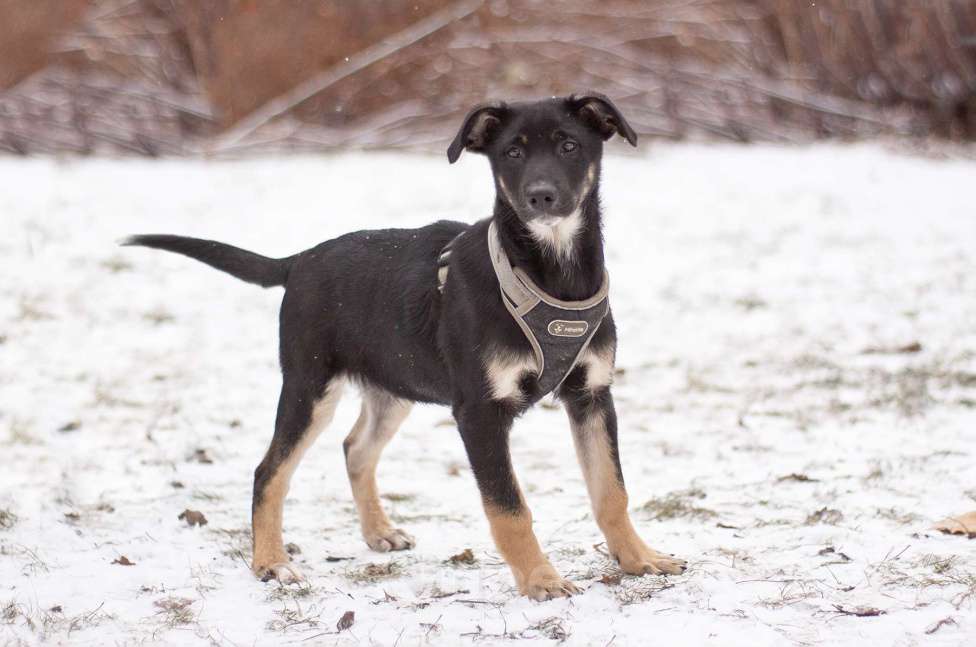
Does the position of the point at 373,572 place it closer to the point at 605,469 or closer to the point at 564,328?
the point at 605,469

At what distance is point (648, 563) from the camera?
422 cm

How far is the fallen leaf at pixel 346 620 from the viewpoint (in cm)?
377

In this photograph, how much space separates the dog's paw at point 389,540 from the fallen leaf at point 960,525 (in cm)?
215

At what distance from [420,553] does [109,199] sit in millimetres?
7744

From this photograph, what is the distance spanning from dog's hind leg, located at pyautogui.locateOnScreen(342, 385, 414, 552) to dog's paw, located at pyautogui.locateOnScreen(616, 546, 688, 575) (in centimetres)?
105

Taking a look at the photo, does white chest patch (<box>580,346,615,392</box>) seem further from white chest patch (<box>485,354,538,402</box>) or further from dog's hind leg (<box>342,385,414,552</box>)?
dog's hind leg (<box>342,385,414,552</box>)

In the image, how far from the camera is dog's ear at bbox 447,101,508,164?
4.15 metres

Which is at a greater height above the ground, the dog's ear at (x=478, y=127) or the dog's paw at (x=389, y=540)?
the dog's ear at (x=478, y=127)

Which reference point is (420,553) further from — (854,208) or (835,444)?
(854,208)

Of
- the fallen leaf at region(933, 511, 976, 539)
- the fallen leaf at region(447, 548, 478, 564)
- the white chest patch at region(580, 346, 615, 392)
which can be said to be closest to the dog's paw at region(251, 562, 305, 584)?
the fallen leaf at region(447, 548, 478, 564)

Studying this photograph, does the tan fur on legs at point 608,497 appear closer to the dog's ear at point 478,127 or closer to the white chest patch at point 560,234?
the white chest patch at point 560,234

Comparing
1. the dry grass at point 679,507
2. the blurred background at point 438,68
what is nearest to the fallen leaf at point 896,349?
the dry grass at point 679,507

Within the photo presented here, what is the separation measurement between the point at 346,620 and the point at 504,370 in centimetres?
102

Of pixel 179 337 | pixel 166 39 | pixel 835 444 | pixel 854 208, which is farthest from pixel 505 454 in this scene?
pixel 166 39
